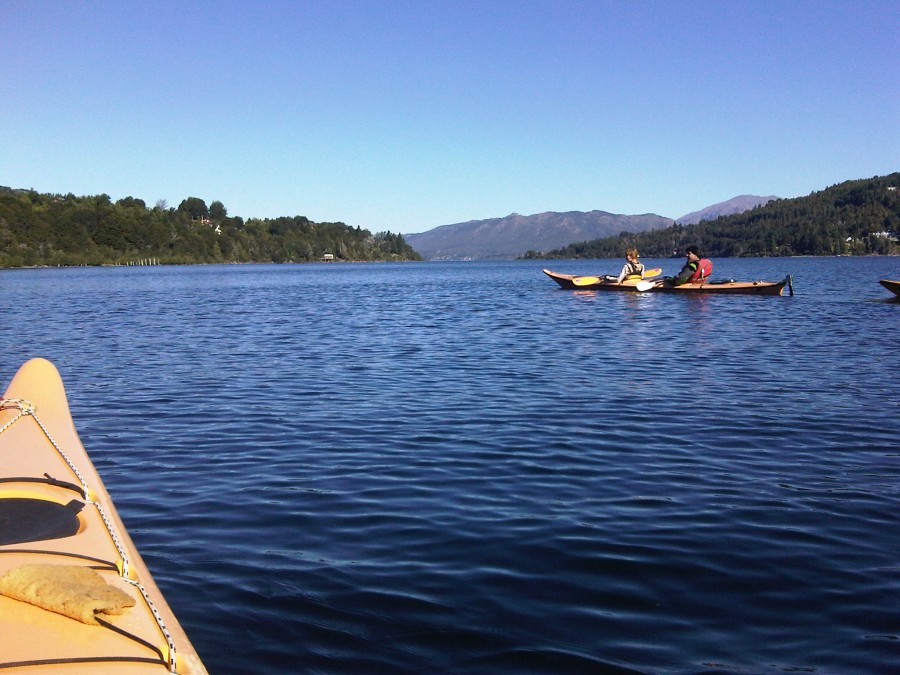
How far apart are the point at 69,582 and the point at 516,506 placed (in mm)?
4444

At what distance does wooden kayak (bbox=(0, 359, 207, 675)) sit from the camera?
304 centimetres

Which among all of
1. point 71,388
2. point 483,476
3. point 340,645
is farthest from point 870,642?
point 71,388

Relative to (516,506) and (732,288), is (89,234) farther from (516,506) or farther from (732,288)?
(516,506)

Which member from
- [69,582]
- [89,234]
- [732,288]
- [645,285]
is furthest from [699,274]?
[89,234]

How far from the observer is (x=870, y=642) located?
4594mm

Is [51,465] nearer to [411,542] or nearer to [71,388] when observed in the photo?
[411,542]

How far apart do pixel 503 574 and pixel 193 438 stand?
579cm

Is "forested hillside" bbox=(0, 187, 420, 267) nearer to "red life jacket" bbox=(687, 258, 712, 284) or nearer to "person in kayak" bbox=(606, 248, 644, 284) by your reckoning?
"person in kayak" bbox=(606, 248, 644, 284)

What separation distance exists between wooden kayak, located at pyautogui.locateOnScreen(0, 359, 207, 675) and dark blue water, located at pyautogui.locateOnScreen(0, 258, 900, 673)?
38.3 inches

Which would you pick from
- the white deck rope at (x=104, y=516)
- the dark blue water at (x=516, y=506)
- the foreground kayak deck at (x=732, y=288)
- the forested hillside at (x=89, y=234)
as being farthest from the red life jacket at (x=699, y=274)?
the forested hillside at (x=89, y=234)

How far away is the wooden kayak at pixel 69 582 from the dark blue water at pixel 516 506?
97cm

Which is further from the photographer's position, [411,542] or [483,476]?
[483,476]

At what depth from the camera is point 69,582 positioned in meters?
3.38

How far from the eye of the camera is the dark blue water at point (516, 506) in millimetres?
4730
